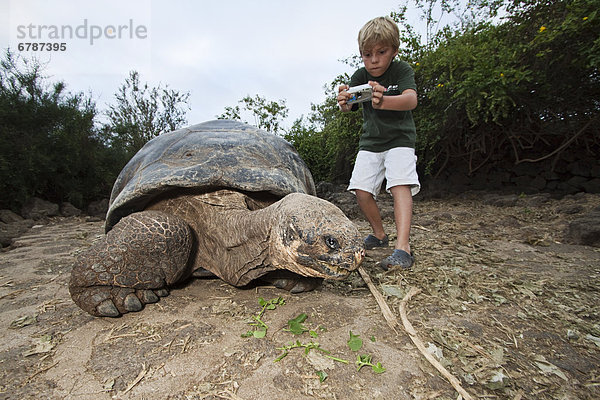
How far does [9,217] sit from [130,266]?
20.2 feet

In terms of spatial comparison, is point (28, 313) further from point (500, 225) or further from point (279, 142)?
point (500, 225)

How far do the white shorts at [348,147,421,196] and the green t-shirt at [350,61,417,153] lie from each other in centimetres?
7

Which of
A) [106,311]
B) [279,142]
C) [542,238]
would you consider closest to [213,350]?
[106,311]

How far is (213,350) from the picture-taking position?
1.34 m

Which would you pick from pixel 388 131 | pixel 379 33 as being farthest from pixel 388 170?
pixel 379 33

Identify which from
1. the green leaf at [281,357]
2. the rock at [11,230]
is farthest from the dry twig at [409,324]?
the rock at [11,230]

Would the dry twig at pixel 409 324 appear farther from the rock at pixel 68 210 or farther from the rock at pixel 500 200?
the rock at pixel 68 210

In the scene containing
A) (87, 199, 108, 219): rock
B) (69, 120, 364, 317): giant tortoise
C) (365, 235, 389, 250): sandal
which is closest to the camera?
(69, 120, 364, 317): giant tortoise

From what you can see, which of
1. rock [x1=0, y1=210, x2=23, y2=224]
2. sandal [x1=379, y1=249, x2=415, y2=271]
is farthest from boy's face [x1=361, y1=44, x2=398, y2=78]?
rock [x1=0, y1=210, x2=23, y2=224]

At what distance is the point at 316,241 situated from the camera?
1336 millimetres

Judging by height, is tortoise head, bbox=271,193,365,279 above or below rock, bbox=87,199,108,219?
above

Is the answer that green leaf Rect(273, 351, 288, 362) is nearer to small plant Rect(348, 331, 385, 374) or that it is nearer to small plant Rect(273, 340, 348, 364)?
small plant Rect(273, 340, 348, 364)

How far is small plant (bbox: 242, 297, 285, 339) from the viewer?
144cm

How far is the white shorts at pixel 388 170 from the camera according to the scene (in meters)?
2.55
